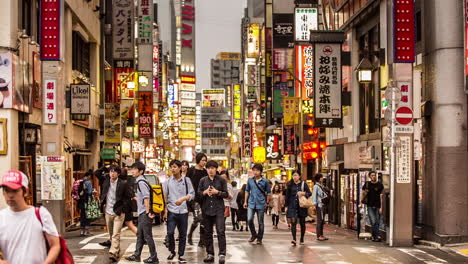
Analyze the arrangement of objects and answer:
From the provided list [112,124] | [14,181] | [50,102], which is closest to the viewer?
[14,181]

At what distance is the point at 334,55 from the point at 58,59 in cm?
1157

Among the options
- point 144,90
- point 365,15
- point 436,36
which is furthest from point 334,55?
point 144,90

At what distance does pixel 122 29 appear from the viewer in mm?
39625

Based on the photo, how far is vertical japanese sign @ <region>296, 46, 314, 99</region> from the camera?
38.9 metres

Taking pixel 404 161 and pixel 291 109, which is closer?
pixel 404 161

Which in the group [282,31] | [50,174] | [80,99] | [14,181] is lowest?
[50,174]

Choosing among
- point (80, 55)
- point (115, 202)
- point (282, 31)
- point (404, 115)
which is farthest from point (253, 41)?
point (115, 202)

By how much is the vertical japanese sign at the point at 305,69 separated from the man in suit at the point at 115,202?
80.0ft

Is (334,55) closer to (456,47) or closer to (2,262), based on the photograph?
(456,47)

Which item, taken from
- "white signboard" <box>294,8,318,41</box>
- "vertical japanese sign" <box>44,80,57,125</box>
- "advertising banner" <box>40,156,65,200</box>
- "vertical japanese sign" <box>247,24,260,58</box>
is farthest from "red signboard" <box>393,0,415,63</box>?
"vertical japanese sign" <box>247,24,260,58</box>

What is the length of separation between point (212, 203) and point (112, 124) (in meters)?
24.9

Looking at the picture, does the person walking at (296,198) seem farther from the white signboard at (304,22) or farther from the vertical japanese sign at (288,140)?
the vertical japanese sign at (288,140)

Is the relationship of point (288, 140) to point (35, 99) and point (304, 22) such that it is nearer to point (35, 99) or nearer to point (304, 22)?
point (304, 22)

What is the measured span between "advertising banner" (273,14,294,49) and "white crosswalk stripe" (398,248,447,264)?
102 feet
